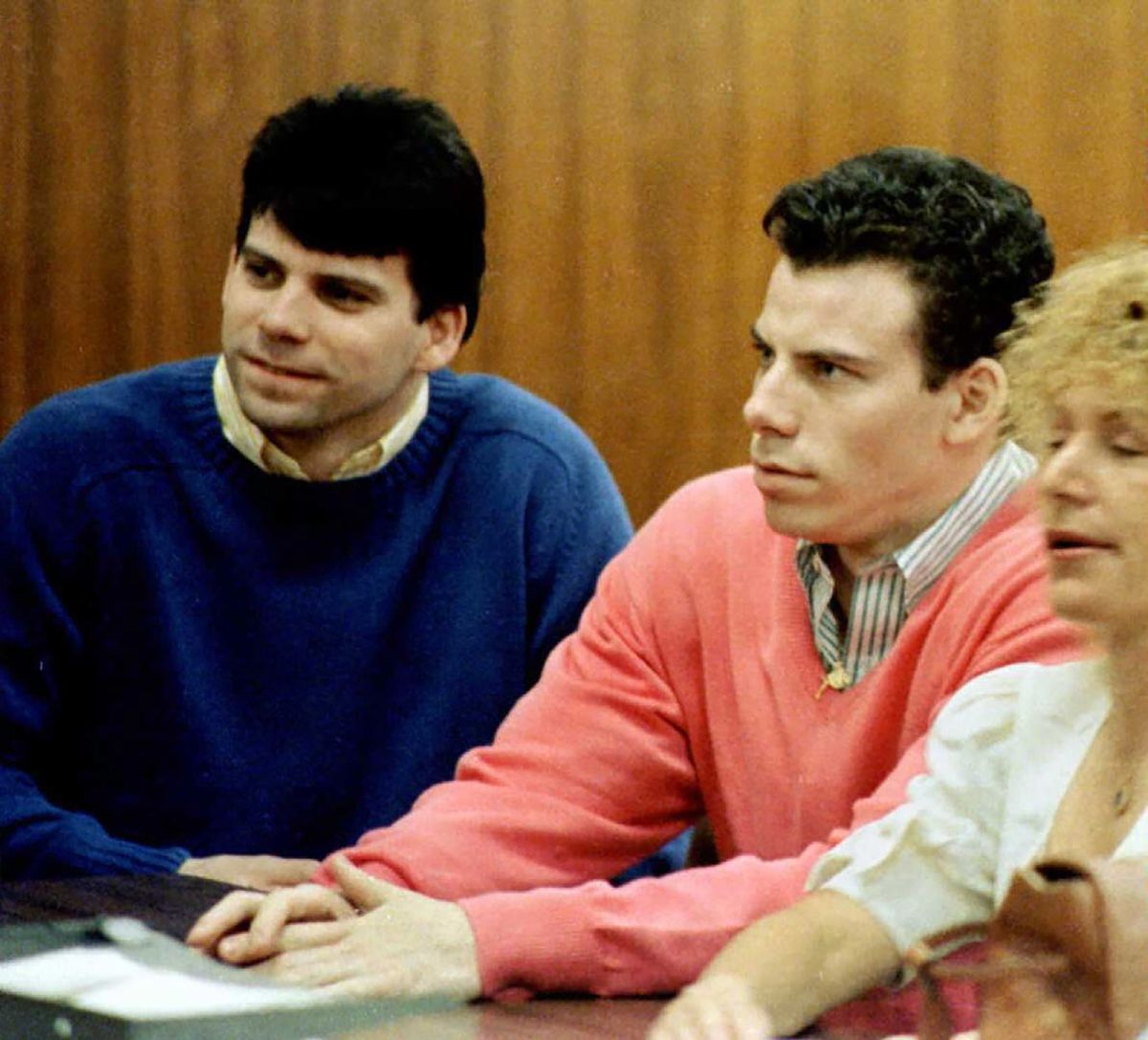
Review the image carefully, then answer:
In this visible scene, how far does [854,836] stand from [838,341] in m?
0.56

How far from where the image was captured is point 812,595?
77.2 inches

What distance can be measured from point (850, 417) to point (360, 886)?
632mm

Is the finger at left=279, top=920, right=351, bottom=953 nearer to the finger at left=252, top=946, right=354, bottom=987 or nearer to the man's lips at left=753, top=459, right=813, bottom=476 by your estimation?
the finger at left=252, top=946, right=354, bottom=987

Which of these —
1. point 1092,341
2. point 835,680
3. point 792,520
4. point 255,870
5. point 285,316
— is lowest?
point 255,870

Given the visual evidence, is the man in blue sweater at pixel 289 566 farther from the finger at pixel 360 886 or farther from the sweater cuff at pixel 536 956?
the sweater cuff at pixel 536 956

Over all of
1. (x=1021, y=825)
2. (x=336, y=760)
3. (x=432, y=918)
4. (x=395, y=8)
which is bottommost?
(x=336, y=760)

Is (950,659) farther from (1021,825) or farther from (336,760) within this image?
(336,760)

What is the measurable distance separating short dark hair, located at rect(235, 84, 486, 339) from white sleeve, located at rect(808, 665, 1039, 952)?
3.93ft

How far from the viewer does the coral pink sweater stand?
1660mm

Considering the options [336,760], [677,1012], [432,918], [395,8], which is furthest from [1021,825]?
[395,8]

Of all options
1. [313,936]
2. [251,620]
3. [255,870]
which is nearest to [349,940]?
[313,936]

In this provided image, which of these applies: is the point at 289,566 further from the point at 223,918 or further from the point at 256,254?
the point at 223,918

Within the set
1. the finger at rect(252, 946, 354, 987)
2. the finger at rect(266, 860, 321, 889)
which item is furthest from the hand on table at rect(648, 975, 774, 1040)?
the finger at rect(266, 860, 321, 889)

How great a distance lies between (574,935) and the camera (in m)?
1.57
